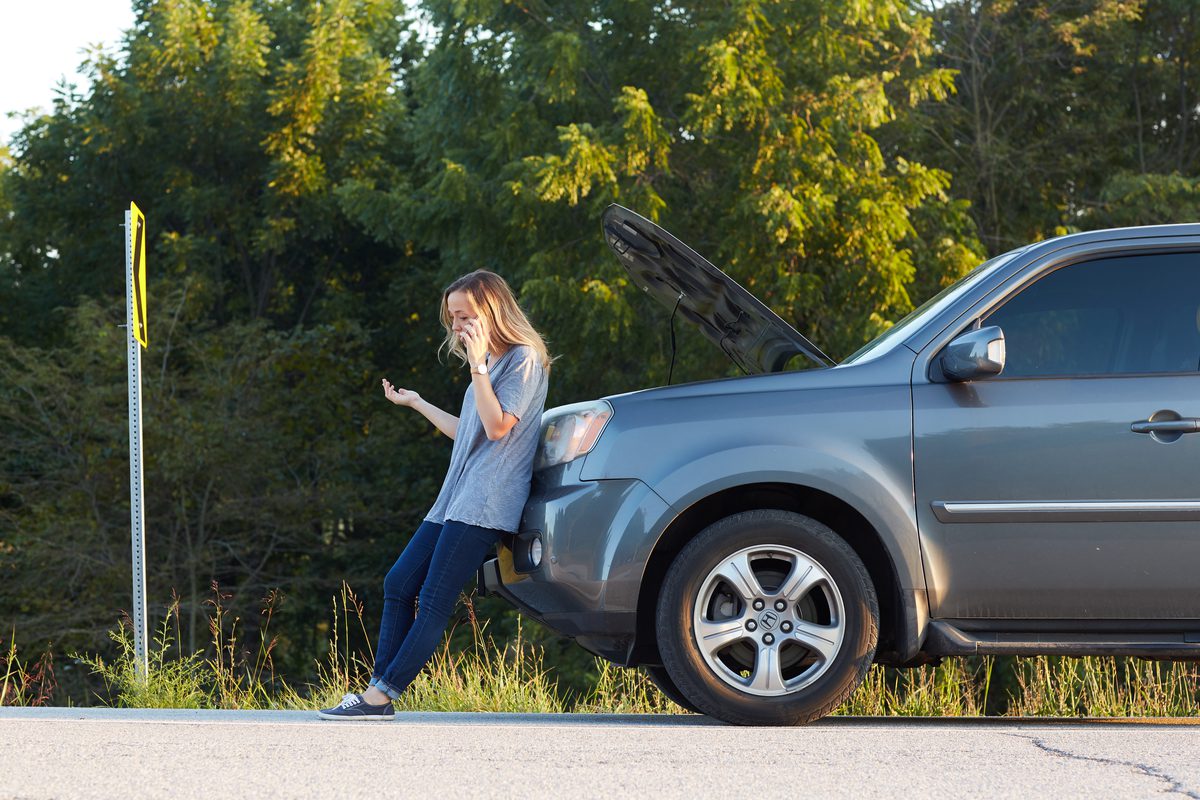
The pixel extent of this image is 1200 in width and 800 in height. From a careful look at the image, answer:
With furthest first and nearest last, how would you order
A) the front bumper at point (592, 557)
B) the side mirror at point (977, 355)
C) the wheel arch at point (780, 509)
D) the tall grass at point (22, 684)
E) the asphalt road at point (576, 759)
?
the tall grass at point (22, 684), the wheel arch at point (780, 509), the front bumper at point (592, 557), the side mirror at point (977, 355), the asphalt road at point (576, 759)

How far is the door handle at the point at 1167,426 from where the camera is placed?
5.66m

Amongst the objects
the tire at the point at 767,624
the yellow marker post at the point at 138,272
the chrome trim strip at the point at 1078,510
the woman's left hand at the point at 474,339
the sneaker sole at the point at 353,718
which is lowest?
the sneaker sole at the point at 353,718

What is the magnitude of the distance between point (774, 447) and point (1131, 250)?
5.11 ft

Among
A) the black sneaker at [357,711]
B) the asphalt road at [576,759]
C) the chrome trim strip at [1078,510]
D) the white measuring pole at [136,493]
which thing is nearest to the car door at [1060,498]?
the chrome trim strip at [1078,510]

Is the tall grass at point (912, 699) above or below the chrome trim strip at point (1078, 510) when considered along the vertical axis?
below

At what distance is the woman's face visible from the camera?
20.4 ft

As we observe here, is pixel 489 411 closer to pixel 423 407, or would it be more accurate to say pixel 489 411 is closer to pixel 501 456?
pixel 501 456

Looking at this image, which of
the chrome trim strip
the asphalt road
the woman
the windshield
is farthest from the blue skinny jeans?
the chrome trim strip

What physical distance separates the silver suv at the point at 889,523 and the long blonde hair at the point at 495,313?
622 mm

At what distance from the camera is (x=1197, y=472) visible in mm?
5656

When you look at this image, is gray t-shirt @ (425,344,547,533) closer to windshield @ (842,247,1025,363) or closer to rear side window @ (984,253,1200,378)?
windshield @ (842,247,1025,363)

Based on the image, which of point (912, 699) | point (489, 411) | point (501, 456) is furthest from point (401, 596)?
point (912, 699)

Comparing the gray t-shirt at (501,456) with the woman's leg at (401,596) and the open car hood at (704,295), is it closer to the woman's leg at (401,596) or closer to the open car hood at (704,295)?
the woman's leg at (401,596)

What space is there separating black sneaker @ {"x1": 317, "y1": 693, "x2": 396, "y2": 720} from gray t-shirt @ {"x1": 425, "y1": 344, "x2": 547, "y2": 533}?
28.9 inches
